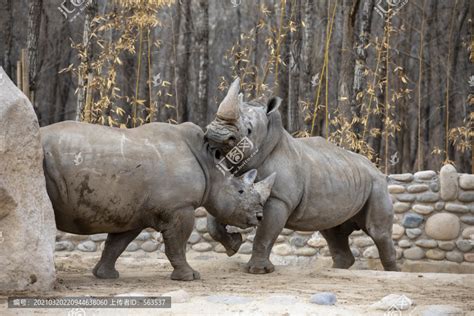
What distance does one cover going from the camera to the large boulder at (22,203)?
19.0 feet

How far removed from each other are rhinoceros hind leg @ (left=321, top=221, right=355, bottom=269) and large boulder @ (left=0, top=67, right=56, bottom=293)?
3431 mm

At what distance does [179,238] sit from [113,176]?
0.78 metres

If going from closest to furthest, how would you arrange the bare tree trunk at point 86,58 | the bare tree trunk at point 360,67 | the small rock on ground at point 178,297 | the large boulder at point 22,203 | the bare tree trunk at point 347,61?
1. the small rock on ground at point 178,297
2. the large boulder at point 22,203
3. the bare tree trunk at point 86,58
4. the bare tree trunk at point 360,67
5. the bare tree trunk at point 347,61

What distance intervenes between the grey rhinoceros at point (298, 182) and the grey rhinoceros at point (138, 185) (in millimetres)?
227

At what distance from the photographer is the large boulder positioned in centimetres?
580

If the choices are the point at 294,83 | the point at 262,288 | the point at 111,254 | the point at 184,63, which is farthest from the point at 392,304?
the point at 184,63

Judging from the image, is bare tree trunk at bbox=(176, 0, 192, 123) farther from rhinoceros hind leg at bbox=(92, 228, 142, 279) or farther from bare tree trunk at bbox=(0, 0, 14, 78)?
rhinoceros hind leg at bbox=(92, 228, 142, 279)

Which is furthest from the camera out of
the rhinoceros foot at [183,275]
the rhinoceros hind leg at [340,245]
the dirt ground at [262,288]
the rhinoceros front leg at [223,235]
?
the rhinoceros hind leg at [340,245]

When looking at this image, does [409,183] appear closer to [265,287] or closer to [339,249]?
[339,249]

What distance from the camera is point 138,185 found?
6664 millimetres

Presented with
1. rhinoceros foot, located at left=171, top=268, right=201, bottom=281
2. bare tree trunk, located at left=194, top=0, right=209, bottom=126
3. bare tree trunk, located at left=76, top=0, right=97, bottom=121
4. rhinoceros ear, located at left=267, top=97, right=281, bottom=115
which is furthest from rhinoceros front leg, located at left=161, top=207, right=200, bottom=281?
bare tree trunk, located at left=194, top=0, right=209, bottom=126

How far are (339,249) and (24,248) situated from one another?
12.2 ft

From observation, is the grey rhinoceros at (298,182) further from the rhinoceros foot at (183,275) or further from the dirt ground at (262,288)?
the rhinoceros foot at (183,275)

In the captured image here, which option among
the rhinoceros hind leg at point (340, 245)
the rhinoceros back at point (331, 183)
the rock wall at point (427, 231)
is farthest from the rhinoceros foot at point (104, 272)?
the rock wall at point (427, 231)
